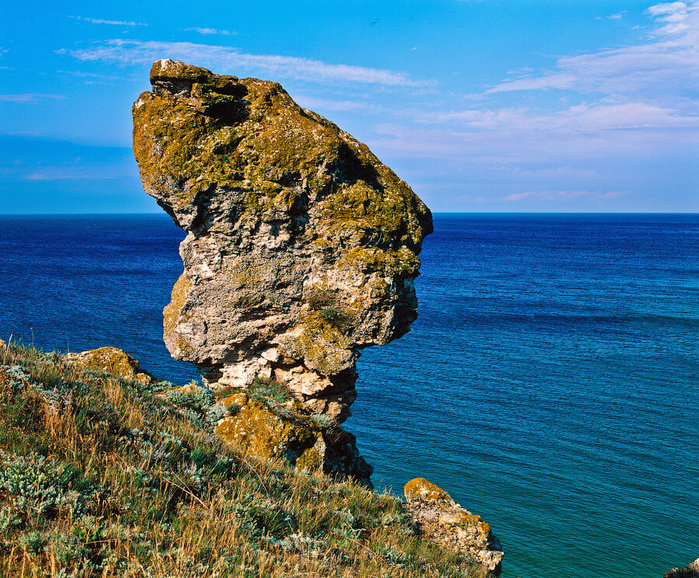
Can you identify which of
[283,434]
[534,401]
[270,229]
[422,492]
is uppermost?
[270,229]

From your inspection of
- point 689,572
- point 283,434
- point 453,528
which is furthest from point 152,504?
point 689,572

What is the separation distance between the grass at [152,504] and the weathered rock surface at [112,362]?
252 cm

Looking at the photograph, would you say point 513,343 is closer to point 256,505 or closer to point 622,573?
point 622,573

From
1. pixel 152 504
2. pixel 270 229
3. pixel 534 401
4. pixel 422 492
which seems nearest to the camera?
pixel 152 504

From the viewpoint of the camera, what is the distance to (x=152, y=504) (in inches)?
233

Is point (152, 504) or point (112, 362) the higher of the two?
point (112, 362)

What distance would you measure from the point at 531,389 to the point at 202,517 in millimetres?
28934

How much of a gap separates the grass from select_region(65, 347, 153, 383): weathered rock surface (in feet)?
8.27

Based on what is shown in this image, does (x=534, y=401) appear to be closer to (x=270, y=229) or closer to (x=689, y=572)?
(x=689, y=572)

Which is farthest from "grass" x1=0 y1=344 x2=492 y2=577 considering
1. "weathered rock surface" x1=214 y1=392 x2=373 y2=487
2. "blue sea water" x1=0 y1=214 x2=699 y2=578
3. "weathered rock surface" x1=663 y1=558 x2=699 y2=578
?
"blue sea water" x1=0 y1=214 x2=699 y2=578

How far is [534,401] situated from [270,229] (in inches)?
924

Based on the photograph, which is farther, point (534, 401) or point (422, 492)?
point (534, 401)

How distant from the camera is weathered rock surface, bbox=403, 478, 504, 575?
10.1m

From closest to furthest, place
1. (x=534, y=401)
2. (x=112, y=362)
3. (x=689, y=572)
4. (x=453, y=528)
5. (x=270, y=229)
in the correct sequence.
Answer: (x=453, y=528), (x=270, y=229), (x=689, y=572), (x=112, y=362), (x=534, y=401)
